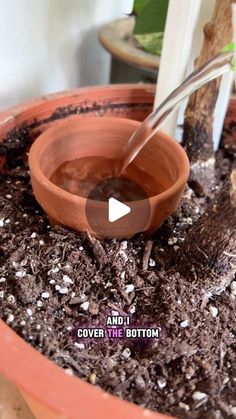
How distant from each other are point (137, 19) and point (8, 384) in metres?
0.71

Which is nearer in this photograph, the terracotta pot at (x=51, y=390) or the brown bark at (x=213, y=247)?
the terracotta pot at (x=51, y=390)

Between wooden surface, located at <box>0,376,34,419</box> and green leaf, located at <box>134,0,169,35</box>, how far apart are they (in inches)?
27.3

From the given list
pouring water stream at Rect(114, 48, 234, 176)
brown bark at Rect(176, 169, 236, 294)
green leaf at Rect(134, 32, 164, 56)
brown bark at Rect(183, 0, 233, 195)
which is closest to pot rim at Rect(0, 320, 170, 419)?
brown bark at Rect(176, 169, 236, 294)

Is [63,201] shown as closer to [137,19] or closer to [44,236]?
[44,236]

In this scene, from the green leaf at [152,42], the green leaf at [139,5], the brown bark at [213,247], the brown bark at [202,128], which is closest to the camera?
the brown bark at [213,247]

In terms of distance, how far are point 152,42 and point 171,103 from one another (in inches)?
20.4

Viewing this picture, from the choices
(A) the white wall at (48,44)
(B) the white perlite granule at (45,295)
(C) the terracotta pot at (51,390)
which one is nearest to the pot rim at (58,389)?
(C) the terracotta pot at (51,390)

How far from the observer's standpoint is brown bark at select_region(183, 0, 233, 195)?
2.82ft

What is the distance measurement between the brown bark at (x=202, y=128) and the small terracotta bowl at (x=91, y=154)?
0.12 meters

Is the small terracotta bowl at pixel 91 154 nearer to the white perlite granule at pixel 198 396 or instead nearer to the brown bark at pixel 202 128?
the brown bark at pixel 202 128

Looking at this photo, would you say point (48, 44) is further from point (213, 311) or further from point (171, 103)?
point (213, 311)

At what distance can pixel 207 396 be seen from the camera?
0.59 m

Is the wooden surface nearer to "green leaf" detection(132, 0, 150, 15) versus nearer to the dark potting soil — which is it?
the dark potting soil

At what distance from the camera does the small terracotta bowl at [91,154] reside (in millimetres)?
705
